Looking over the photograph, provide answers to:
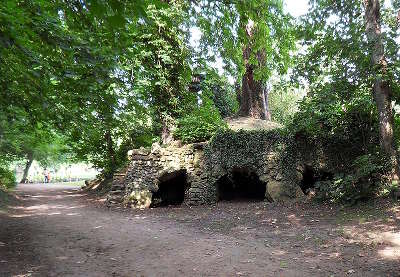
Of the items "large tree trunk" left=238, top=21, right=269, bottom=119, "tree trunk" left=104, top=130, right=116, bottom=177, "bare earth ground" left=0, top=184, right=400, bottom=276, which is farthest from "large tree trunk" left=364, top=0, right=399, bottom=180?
"tree trunk" left=104, top=130, right=116, bottom=177

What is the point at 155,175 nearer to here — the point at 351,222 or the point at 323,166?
the point at 323,166

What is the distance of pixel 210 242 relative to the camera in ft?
23.0

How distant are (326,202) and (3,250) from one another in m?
8.69

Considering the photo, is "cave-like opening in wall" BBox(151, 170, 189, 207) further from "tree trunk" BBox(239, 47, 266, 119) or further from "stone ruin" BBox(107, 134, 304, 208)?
"tree trunk" BBox(239, 47, 266, 119)

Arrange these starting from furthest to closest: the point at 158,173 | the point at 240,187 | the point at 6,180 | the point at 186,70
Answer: the point at 6,180 → the point at 240,187 → the point at 158,173 → the point at 186,70

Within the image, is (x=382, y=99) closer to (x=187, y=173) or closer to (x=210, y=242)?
(x=210, y=242)

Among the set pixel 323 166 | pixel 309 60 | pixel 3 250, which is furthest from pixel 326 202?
pixel 3 250

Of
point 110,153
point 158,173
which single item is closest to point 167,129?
point 158,173

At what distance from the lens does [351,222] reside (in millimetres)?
7617

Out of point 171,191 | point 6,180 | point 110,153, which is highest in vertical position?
point 110,153

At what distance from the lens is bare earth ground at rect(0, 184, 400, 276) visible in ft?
17.0

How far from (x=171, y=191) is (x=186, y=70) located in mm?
8965

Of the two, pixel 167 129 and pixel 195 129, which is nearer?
pixel 195 129

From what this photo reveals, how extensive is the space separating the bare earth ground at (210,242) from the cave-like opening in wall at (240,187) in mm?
2651
